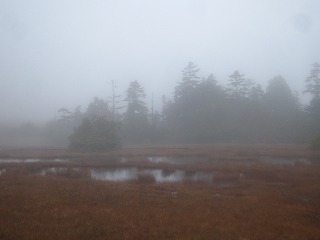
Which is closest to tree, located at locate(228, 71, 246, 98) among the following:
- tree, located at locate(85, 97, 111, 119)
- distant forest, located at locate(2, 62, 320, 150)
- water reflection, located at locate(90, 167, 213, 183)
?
distant forest, located at locate(2, 62, 320, 150)

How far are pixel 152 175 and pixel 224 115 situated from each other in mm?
49698

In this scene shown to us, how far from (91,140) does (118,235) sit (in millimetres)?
46294

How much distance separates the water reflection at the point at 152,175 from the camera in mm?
27258

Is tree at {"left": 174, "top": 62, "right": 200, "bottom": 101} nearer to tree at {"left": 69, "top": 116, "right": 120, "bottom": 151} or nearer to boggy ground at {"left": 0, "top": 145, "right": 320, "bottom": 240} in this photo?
tree at {"left": 69, "top": 116, "right": 120, "bottom": 151}

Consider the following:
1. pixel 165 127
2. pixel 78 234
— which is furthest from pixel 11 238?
pixel 165 127

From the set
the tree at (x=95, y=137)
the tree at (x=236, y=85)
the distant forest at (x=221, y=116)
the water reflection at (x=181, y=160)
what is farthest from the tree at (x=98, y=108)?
the water reflection at (x=181, y=160)

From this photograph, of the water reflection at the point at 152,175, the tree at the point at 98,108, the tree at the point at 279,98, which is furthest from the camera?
the tree at the point at 98,108

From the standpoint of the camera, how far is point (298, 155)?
4281 centimetres

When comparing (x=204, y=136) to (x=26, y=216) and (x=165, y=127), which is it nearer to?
(x=165, y=127)

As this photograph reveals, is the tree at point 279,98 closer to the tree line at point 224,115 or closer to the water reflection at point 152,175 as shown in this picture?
the tree line at point 224,115

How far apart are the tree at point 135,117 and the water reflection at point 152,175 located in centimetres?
4416

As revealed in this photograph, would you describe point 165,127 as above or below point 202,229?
above

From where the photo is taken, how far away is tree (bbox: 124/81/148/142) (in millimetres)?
77875

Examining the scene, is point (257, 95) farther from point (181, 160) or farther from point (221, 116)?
point (181, 160)
